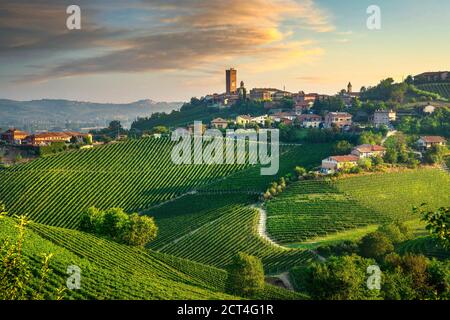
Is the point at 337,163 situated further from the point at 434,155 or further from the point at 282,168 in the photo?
the point at 434,155

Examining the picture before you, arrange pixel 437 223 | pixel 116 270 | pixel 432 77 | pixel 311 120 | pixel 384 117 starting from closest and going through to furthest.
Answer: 1. pixel 437 223
2. pixel 116 270
3. pixel 384 117
4. pixel 311 120
5. pixel 432 77

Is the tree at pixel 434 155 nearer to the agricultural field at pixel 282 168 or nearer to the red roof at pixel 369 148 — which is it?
the red roof at pixel 369 148

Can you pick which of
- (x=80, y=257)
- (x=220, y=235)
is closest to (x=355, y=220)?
(x=220, y=235)

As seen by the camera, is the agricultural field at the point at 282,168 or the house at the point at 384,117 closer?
the agricultural field at the point at 282,168

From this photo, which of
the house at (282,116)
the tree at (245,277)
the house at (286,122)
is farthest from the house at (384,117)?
the tree at (245,277)

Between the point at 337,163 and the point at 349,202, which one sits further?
the point at 337,163

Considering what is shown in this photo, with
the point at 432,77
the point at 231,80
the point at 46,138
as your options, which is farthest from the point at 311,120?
the point at 231,80

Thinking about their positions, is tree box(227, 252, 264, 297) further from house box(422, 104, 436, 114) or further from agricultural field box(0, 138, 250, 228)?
house box(422, 104, 436, 114)
